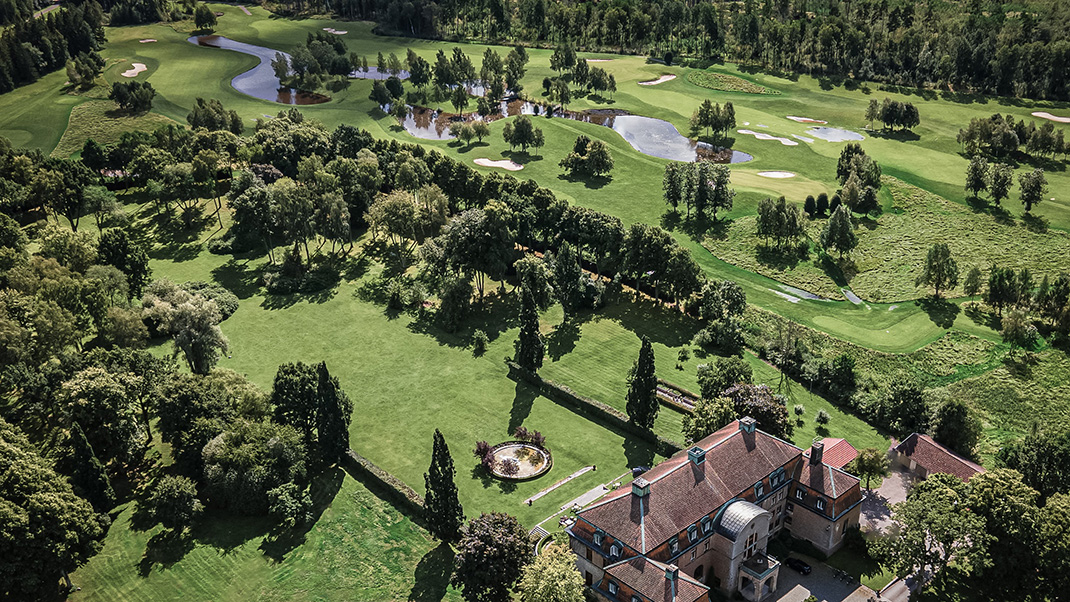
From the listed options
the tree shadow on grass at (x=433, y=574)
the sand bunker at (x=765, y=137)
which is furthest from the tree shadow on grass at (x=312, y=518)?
the sand bunker at (x=765, y=137)

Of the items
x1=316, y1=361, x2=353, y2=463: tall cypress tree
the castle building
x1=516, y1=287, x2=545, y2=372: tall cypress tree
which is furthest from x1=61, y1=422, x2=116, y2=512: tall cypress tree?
x1=516, y1=287, x2=545, y2=372: tall cypress tree

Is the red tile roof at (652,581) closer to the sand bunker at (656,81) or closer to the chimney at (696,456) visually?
the chimney at (696,456)

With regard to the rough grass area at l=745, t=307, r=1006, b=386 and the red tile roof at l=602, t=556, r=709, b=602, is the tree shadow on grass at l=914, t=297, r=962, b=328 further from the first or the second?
the red tile roof at l=602, t=556, r=709, b=602

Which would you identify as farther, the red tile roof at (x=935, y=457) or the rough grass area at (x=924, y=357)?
the rough grass area at (x=924, y=357)

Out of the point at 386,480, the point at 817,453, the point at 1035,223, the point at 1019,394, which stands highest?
the point at 1035,223

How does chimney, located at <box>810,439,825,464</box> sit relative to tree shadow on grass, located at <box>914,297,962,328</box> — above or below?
above

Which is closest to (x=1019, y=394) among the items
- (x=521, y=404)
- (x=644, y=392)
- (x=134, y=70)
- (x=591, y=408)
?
(x=644, y=392)

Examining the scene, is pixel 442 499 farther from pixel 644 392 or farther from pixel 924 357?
pixel 924 357
